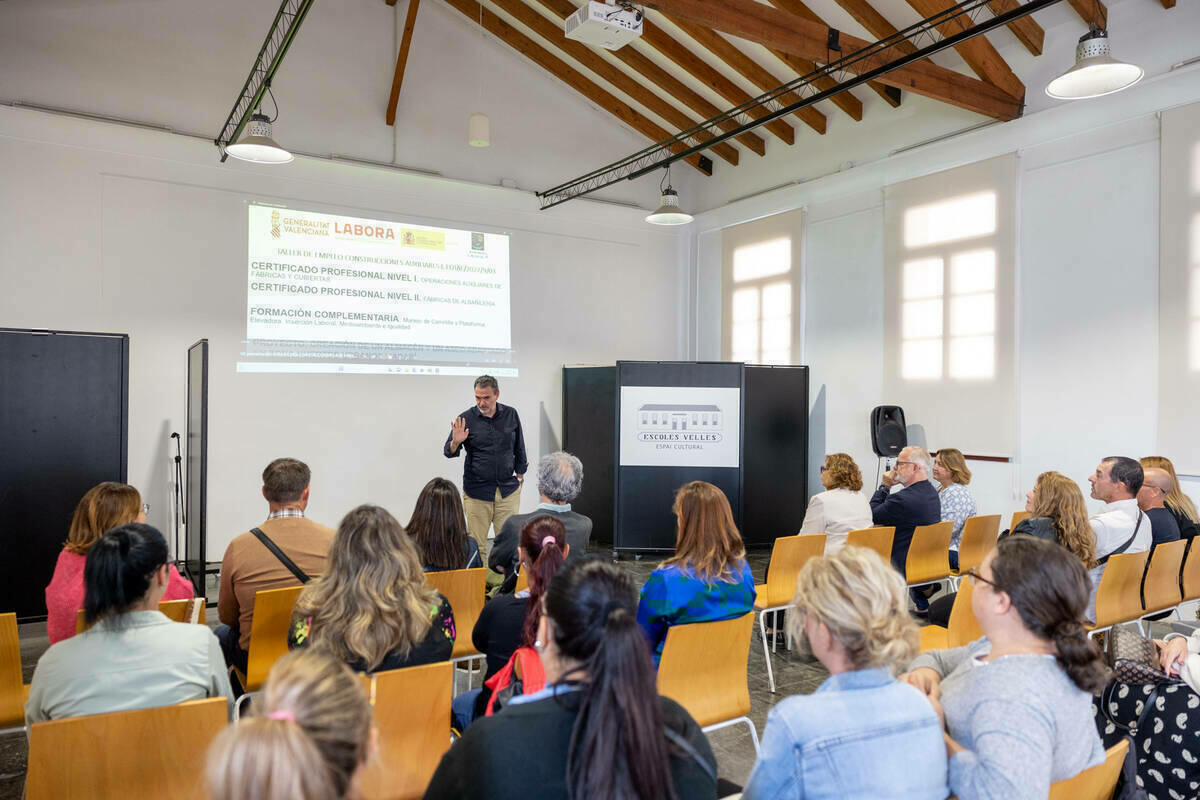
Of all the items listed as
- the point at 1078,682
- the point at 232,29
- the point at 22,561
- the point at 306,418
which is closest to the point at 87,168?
the point at 232,29

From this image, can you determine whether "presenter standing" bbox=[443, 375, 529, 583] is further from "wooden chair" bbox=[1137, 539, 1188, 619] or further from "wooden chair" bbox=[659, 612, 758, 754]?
"wooden chair" bbox=[1137, 539, 1188, 619]

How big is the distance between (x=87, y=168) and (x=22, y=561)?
3.42 meters

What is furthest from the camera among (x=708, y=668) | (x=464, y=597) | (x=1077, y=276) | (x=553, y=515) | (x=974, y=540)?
(x=1077, y=276)

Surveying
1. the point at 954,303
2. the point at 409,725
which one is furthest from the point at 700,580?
the point at 954,303

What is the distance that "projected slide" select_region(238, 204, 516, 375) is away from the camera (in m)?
7.12

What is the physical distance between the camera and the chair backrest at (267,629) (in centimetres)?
269

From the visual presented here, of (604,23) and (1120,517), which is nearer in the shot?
(1120,517)

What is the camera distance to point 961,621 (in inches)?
125

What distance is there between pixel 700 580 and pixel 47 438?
169 inches

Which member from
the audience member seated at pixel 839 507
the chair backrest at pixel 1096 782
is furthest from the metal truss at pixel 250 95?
the chair backrest at pixel 1096 782

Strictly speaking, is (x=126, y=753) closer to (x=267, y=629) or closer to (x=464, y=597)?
(x=267, y=629)

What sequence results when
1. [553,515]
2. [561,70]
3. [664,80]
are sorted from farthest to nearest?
[561,70]
[664,80]
[553,515]

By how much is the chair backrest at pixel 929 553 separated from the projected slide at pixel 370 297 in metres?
5.00

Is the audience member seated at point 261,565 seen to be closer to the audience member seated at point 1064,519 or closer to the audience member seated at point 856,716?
the audience member seated at point 856,716
